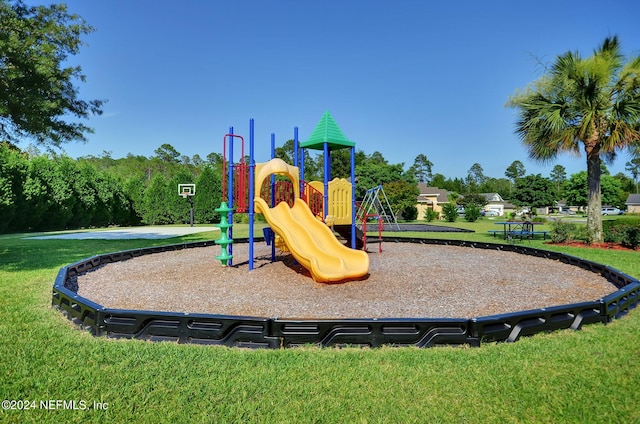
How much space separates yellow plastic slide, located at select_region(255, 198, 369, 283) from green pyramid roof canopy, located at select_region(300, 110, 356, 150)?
6.96ft

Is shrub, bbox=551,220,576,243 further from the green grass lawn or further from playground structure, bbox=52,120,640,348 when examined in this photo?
the green grass lawn

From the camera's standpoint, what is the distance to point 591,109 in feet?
42.7

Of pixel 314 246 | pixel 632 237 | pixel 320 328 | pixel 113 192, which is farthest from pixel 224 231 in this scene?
pixel 113 192

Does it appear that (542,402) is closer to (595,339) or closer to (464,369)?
(464,369)

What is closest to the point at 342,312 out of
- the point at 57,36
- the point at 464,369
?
the point at 464,369

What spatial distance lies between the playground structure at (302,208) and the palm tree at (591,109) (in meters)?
8.56

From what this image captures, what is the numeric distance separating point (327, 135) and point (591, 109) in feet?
32.5

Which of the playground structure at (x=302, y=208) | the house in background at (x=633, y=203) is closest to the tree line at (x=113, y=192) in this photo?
the playground structure at (x=302, y=208)

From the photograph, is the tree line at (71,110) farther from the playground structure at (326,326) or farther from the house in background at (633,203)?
the house in background at (633,203)

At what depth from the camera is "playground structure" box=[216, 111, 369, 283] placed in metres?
6.94

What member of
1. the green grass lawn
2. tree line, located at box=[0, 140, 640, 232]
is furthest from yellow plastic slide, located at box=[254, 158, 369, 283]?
tree line, located at box=[0, 140, 640, 232]

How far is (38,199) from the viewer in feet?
71.2

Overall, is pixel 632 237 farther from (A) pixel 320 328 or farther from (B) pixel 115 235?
(B) pixel 115 235

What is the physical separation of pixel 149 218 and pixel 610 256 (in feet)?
95.2
